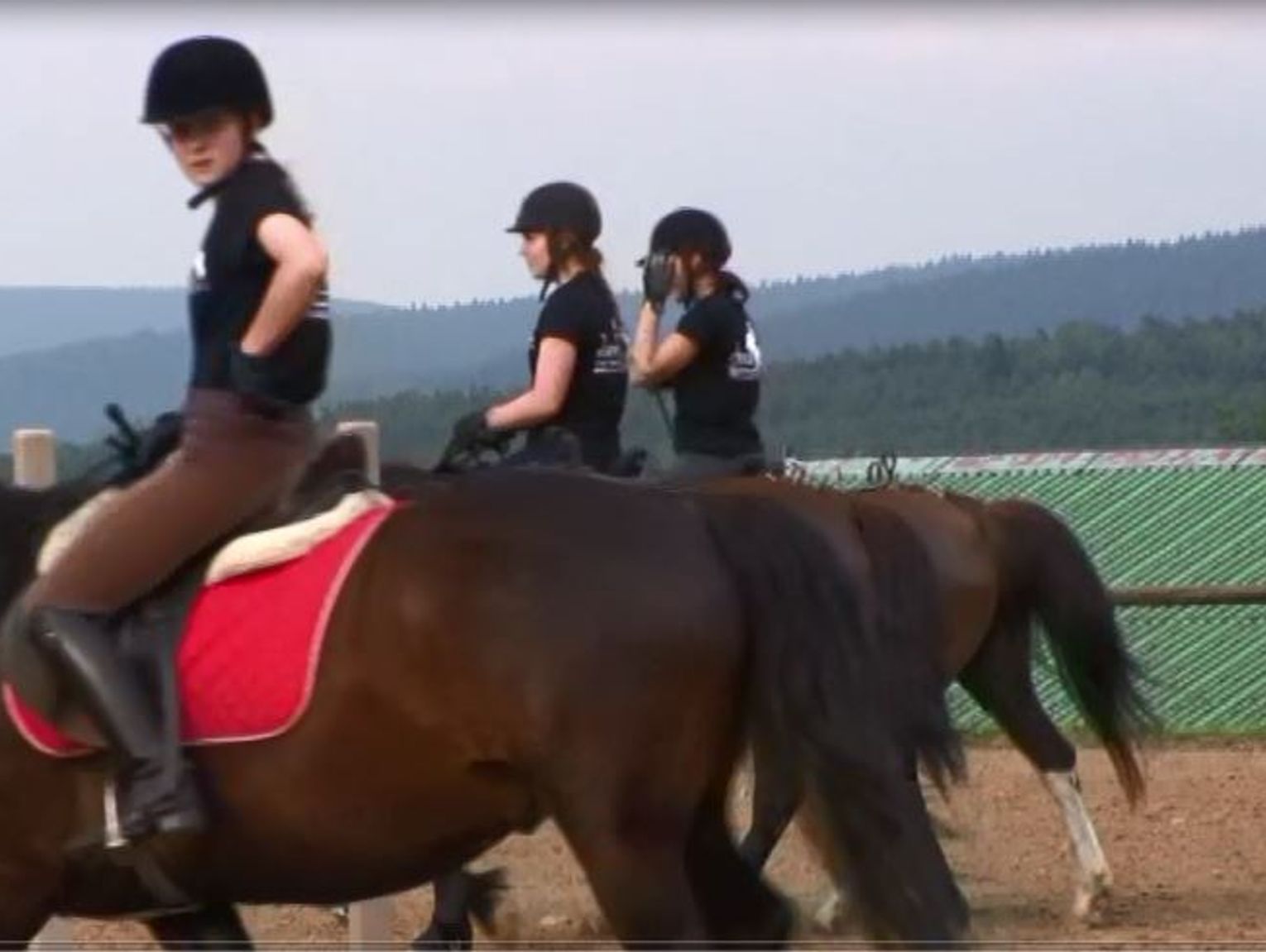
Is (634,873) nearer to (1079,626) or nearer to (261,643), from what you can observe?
(261,643)

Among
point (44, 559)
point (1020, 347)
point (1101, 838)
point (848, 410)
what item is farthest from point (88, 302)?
point (44, 559)

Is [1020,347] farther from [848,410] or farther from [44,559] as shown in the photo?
[44,559]

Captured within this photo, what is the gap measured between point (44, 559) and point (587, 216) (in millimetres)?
3111

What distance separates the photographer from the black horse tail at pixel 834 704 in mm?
6137

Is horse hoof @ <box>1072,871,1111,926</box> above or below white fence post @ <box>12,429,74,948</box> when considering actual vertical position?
below

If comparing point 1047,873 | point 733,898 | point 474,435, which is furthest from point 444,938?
point 1047,873

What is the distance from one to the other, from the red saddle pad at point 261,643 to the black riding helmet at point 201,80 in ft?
3.18

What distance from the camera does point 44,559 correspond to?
21.3ft

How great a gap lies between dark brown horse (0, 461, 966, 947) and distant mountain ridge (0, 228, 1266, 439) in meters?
0.96

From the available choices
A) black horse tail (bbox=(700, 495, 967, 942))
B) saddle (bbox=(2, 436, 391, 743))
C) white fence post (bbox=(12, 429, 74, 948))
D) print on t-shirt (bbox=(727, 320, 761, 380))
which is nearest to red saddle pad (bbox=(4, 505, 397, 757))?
saddle (bbox=(2, 436, 391, 743))

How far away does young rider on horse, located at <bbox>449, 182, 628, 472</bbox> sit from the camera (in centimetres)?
910

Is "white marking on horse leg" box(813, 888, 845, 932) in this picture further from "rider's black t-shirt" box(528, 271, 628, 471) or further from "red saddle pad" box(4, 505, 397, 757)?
"red saddle pad" box(4, 505, 397, 757)

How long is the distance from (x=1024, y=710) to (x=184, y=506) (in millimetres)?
5146

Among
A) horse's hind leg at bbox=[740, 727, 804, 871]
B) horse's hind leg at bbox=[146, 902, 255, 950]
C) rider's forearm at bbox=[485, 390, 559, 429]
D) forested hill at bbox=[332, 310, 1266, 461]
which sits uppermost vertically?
rider's forearm at bbox=[485, 390, 559, 429]
